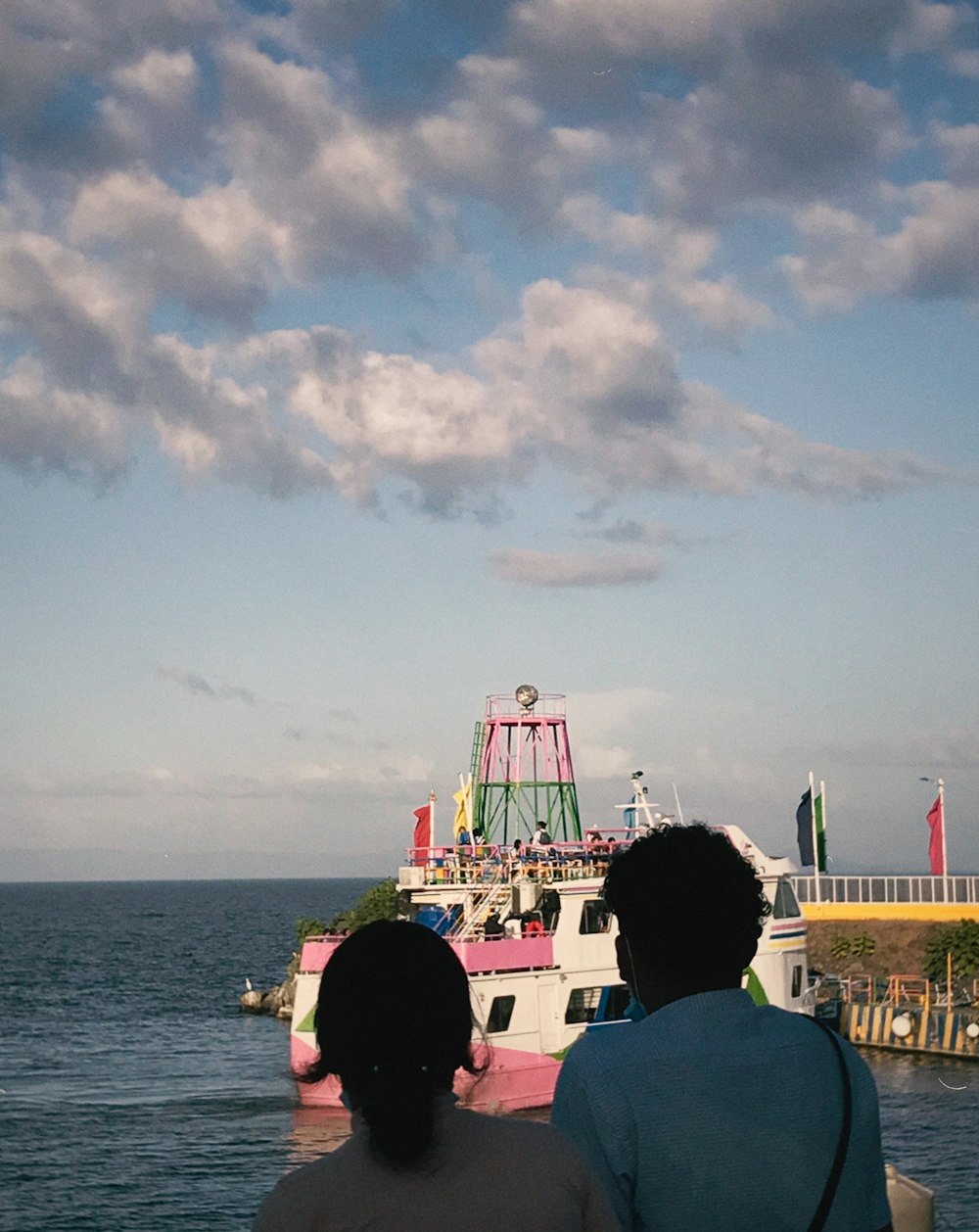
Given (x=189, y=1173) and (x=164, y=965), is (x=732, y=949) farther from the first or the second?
(x=164, y=965)

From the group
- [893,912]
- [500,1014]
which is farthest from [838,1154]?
[893,912]

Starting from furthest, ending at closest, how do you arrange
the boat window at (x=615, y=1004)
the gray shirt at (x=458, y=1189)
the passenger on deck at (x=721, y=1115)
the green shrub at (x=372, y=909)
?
the green shrub at (x=372, y=909) → the boat window at (x=615, y=1004) → the passenger on deck at (x=721, y=1115) → the gray shirt at (x=458, y=1189)

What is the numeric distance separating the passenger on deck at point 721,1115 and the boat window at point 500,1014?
98.3ft

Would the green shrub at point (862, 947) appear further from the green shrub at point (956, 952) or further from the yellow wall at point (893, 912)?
the green shrub at point (956, 952)

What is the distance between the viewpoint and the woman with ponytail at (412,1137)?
141 inches

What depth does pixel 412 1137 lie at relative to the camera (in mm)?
3631

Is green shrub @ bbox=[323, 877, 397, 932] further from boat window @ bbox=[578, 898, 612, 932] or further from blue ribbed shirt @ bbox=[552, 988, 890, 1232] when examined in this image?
blue ribbed shirt @ bbox=[552, 988, 890, 1232]

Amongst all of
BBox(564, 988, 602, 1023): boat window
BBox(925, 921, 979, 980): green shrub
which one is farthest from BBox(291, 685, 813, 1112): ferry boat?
BBox(925, 921, 979, 980): green shrub

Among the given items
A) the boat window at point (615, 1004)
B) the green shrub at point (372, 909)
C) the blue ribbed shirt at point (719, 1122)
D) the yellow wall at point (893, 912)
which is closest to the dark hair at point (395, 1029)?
the blue ribbed shirt at point (719, 1122)

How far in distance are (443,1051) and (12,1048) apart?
56.3 meters

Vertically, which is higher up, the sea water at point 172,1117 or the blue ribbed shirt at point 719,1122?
the blue ribbed shirt at point 719,1122

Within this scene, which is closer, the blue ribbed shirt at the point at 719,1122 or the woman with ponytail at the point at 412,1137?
the woman with ponytail at the point at 412,1137

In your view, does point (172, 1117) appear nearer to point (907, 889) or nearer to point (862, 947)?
point (862, 947)

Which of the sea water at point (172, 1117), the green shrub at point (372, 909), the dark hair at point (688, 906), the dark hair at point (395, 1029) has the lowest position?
the sea water at point (172, 1117)
